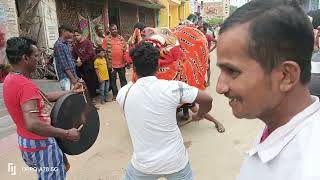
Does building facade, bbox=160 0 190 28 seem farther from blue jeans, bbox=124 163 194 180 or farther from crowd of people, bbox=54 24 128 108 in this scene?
blue jeans, bbox=124 163 194 180

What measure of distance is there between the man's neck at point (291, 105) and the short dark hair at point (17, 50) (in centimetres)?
206

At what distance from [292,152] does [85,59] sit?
21.6 ft

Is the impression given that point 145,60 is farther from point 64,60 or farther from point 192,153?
point 64,60

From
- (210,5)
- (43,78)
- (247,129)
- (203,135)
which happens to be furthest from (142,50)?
(210,5)

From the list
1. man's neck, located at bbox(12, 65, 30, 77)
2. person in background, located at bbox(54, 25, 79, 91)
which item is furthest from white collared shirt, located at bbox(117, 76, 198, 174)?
person in background, located at bbox(54, 25, 79, 91)

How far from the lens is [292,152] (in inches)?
30.4

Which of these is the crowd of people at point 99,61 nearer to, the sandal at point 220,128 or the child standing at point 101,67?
the child standing at point 101,67

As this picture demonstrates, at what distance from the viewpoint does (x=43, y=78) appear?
834 cm

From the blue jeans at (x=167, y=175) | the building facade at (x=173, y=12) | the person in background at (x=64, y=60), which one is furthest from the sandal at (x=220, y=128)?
Result: the building facade at (x=173, y=12)

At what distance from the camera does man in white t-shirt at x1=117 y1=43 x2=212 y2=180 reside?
2.23 meters

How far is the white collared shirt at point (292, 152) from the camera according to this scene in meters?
0.73

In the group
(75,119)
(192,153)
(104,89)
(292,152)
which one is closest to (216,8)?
(104,89)

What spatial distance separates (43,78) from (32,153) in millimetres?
6081

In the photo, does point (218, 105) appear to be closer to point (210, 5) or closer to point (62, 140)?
point (62, 140)
